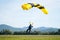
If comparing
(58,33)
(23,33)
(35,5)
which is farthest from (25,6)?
(58,33)

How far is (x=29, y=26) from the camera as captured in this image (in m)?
24.1

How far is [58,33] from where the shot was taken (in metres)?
40.0

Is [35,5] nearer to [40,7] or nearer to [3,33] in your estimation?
[40,7]

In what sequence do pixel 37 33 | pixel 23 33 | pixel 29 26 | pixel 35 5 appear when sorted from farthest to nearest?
pixel 37 33 → pixel 23 33 → pixel 29 26 → pixel 35 5

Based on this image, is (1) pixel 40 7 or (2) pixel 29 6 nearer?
(2) pixel 29 6

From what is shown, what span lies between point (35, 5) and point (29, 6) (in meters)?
1.40

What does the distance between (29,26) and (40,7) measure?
275 centimetres

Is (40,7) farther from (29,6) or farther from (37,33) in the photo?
(37,33)

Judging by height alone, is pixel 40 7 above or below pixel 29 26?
above

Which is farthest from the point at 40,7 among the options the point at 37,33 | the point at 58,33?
the point at 58,33

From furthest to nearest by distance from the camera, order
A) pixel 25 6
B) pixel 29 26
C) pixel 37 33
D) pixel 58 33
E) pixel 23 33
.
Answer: pixel 58 33 → pixel 37 33 → pixel 23 33 → pixel 29 26 → pixel 25 6

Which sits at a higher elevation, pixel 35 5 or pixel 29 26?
pixel 35 5

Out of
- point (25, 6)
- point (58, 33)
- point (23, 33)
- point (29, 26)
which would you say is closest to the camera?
Result: point (25, 6)

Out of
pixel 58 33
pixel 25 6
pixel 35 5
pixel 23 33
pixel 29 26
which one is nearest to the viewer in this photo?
pixel 25 6
